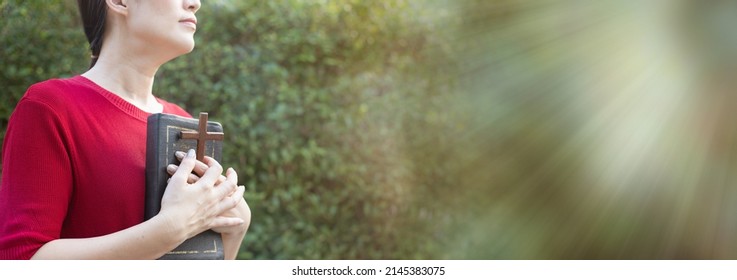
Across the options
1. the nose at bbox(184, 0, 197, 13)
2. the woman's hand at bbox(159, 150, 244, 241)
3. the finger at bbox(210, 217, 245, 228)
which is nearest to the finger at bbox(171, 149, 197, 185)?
the woman's hand at bbox(159, 150, 244, 241)

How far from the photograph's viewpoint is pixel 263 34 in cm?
306

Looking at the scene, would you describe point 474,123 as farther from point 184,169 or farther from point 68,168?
point 68,168

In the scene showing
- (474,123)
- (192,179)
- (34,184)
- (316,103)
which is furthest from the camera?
(474,123)

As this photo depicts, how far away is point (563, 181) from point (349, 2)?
1382 mm

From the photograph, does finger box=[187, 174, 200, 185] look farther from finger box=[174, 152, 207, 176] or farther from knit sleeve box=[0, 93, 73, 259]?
knit sleeve box=[0, 93, 73, 259]

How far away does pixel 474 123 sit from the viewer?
3.67m

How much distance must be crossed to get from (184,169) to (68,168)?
17cm

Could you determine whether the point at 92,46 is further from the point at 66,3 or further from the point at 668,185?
the point at 668,185

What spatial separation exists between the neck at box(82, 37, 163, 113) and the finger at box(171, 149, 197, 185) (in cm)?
15

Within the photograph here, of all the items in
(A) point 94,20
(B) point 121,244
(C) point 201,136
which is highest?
(A) point 94,20

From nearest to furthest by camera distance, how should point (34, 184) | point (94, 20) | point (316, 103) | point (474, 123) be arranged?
point (34, 184)
point (94, 20)
point (316, 103)
point (474, 123)

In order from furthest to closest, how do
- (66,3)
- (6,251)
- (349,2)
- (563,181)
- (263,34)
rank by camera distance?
(563,181), (349,2), (263,34), (66,3), (6,251)

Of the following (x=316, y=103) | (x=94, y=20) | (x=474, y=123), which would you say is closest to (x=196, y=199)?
(x=94, y=20)
